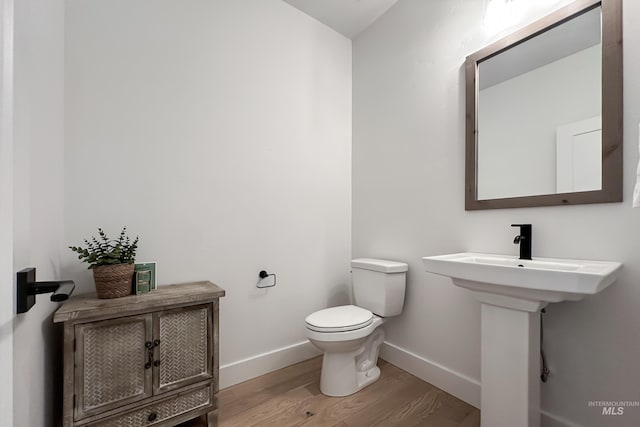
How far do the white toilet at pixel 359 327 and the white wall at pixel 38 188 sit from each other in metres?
1.17

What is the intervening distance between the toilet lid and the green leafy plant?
3.41 feet

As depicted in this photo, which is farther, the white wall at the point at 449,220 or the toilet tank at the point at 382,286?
the toilet tank at the point at 382,286

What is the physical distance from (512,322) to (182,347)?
4.95 feet

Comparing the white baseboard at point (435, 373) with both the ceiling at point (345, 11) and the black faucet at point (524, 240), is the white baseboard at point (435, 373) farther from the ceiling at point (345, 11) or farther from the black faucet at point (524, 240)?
the ceiling at point (345, 11)

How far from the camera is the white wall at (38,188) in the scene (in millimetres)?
726

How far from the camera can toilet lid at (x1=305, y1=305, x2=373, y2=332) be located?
5.39 ft

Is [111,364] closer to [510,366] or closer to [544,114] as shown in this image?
[510,366]

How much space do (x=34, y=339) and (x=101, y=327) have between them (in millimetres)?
265

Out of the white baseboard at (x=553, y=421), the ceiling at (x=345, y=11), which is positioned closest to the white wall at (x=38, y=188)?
the ceiling at (x=345, y=11)

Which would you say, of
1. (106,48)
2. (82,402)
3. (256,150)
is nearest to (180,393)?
(82,402)

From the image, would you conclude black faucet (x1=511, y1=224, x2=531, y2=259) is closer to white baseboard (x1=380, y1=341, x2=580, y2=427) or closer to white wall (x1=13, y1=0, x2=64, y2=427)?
white baseboard (x1=380, y1=341, x2=580, y2=427)

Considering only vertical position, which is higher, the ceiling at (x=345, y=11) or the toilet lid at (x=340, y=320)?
the ceiling at (x=345, y=11)

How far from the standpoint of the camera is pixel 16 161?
0.68 metres

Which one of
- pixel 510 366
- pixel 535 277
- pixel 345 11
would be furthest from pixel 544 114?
pixel 345 11
